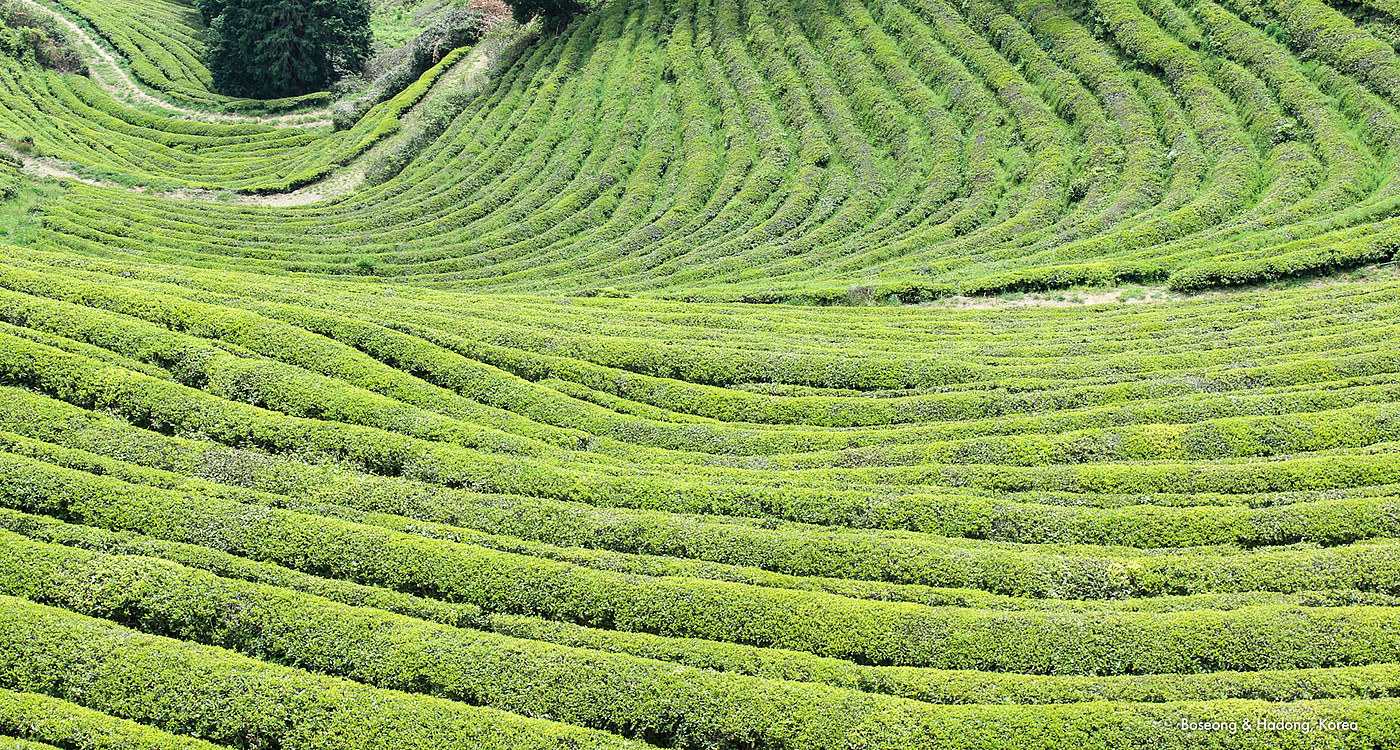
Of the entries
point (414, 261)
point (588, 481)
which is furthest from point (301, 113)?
point (588, 481)

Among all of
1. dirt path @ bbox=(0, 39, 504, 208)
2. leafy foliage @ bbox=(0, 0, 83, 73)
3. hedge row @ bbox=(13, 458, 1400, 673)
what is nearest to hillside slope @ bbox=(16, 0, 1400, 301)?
dirt path @ bbox=(0, 39, 504, 208)

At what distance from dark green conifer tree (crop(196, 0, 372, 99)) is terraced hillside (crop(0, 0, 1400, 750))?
129ft

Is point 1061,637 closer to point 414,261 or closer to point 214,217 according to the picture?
point 414,261

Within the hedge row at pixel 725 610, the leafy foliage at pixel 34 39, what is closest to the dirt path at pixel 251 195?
the leafy foliage at pixel 34 39

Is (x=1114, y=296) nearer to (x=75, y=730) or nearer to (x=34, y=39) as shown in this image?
(x=75, y=730)

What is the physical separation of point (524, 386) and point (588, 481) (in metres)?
5.27

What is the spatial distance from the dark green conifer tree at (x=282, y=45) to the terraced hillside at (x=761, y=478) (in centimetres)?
3932

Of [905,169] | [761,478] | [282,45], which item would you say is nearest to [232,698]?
[761,478]

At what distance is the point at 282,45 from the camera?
265ft

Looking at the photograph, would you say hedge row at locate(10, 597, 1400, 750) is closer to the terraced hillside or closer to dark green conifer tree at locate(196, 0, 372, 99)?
the terraced hillside

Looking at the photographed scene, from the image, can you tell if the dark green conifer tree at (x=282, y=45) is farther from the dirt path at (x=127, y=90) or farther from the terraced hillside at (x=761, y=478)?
the terraced hillside at (x=761, y=478)

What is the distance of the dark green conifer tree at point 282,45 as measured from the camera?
8038 cm

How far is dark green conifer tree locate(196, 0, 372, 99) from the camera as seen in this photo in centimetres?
8038

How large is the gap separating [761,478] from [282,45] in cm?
7599
